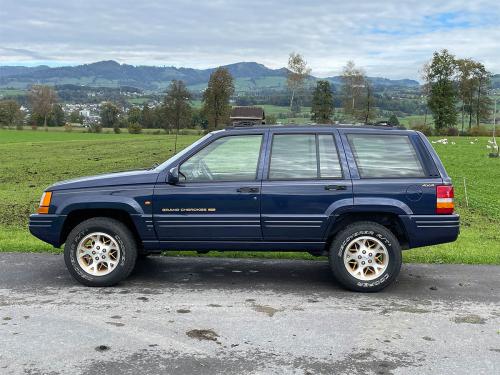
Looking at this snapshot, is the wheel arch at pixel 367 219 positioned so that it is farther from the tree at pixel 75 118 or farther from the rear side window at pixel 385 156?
the tree at pixel 75 118

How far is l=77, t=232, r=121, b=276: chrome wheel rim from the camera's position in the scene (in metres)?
6.02

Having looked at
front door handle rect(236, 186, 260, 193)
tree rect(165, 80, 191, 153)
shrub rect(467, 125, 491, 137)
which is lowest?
front door handle rect(236, 186, 260, 193)

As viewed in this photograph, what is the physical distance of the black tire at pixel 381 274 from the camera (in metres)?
5.87

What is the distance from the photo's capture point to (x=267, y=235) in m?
5.95

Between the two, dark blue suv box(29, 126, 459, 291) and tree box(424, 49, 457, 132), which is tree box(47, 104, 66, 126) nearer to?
tree box(424, 49, 457, 132)

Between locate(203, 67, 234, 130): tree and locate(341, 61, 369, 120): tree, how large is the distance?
18.0 meters

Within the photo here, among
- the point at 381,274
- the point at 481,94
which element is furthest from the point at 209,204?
the point at 481,94

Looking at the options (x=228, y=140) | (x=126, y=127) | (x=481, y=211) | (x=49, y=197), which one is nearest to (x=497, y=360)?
(x=228, y=140)

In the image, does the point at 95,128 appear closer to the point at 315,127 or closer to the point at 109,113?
the point at 109,113

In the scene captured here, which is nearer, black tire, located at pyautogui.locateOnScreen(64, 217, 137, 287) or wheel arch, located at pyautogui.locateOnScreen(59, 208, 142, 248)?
black tire, located at pyautogui.locateOnScreen(64, 217, 137, 287)

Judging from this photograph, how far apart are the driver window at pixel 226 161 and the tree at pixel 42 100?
9500 centimetres

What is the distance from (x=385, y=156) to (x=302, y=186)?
1005 mm

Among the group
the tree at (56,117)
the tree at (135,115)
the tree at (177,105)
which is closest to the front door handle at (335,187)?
the tree at (177,105)

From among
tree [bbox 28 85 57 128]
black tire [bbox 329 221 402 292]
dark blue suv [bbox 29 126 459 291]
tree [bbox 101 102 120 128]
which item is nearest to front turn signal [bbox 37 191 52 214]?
dark blue suv [bbox 29 126 459 291]
